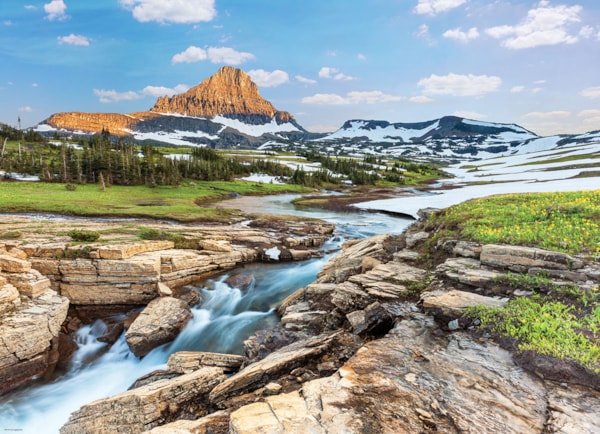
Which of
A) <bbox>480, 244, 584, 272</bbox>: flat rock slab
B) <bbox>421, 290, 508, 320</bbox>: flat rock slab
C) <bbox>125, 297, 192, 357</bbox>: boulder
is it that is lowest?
<bbox>125, 297, 192, 357</bbox>: boulder

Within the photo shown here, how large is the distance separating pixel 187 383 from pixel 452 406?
706 centimetres

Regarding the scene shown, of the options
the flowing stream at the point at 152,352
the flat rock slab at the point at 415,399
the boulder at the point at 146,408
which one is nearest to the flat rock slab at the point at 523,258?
the flat rock slab at the point at 415,399

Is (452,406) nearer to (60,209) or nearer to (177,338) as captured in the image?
(177,338)

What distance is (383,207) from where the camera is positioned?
62.2m

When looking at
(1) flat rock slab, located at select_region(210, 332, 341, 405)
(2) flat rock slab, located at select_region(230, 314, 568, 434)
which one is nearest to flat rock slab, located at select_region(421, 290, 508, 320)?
(2) flat rock slab, located at select_region(230, 314, 568, 434)

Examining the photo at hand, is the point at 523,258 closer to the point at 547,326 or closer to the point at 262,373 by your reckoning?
the point at 547,326

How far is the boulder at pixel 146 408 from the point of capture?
8.39 m

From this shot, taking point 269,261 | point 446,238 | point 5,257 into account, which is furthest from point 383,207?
point 5,257

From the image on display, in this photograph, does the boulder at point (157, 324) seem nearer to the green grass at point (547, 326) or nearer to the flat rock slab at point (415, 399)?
the flat rock slab at point (415, 399)

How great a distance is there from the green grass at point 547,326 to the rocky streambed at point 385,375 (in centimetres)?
40

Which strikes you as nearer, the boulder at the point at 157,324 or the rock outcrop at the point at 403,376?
the rock outcrop at the point at 403,376

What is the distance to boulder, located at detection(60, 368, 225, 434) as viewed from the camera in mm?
8391

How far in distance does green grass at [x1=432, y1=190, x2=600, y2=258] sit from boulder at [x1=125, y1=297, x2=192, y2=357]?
14.9 meters

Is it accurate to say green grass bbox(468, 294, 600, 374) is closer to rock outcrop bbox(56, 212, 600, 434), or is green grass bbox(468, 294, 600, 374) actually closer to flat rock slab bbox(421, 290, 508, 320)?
flat rock slab bbox(421, 290, 508, 320)
